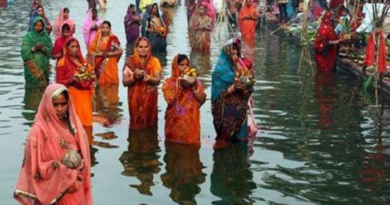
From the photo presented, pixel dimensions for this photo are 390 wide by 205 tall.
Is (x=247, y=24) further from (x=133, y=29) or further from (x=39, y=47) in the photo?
(x=39, y=47)

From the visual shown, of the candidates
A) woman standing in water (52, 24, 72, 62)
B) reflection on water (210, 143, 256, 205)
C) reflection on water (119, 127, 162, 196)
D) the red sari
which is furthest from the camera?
the red sari

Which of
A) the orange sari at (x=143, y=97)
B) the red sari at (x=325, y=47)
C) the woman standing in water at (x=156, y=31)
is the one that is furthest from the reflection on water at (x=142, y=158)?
the woman standing in water at (x=156, y=31)

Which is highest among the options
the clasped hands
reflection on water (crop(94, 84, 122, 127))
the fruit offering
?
the fruit offering

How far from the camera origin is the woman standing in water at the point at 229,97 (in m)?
8.97

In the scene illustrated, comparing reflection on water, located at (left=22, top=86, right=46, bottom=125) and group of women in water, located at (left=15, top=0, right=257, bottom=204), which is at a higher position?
group of women in water, located at (left=15, top=0, right=257, bottom=204)

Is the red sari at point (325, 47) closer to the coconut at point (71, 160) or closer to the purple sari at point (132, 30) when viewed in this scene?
the purple sari at point (132, 30)

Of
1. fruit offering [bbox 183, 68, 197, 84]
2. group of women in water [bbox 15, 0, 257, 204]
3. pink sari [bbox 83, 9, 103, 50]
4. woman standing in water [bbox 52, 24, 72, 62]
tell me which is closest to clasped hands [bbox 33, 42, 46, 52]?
group of women in water [bbox 15, 0, 257, 204]

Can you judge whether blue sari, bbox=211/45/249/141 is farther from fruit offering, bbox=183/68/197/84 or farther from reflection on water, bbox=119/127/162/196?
reflection on water, bbox=119/127/162/196

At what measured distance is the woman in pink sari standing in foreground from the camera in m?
5.10

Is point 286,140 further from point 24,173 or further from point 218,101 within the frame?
point 24,173

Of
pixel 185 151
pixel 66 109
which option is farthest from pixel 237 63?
pixel 66 109

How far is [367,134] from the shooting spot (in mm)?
10039

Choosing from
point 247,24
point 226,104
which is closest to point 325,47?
point 226,104

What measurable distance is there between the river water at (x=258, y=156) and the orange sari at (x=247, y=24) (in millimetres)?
8979
